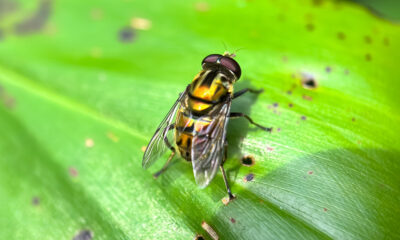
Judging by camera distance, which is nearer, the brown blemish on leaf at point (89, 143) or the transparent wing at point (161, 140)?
the transparent wing at point (161, 140)

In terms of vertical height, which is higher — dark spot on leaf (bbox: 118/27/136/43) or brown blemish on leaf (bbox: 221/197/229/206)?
dark spot on leaf (bbox: 118/27/136/43)

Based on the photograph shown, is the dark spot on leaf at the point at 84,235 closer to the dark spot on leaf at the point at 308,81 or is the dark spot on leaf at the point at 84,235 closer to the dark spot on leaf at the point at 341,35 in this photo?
the dark spot on leaf at the point at 308,81

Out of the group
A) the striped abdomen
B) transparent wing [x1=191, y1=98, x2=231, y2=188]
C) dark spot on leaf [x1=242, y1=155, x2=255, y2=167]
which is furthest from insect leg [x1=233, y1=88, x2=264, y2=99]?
dark spot on leaf [x1=242, y1=155, x2=255, y2=167]

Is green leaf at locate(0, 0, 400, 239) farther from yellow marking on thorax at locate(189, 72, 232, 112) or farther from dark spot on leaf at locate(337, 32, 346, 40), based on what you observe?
yellow marking on thorax at locate(189, 72, 232, 112)

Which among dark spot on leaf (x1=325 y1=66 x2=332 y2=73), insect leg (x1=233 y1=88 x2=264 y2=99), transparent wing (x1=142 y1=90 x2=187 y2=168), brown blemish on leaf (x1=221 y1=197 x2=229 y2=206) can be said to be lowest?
brown blemish on leaf (x1=221 y1=197 x2=229 y2=206)

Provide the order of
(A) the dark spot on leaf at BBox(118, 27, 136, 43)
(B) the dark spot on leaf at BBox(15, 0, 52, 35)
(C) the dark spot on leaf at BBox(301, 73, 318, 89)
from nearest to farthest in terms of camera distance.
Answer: (C) the dark spot on leaf at BBox(301, 73, 318, 89)
(A) the dark spot on leaf at BBox(118, 27, 136, 43)
(B) the dark spot on leaf at BBox(15, 0, 52, 35)

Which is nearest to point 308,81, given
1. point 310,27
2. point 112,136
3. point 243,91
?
Answer: point 243,91

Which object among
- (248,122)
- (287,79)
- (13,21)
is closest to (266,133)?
(248,122)

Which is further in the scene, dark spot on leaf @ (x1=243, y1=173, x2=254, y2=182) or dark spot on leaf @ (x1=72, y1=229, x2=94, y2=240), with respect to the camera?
dark spot on leaf @ (x1=72, y1=229, x2=94, y2=240)

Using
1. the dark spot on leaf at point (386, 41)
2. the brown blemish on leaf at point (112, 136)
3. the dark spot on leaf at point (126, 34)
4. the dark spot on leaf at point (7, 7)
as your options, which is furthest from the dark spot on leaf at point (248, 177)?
the dark spot on leaf at point (7, 7)
